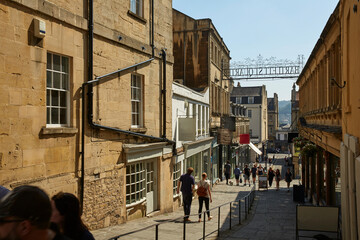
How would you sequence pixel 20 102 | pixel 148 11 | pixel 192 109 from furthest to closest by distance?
1. pixel 192 109
2. pixel 148 11
3. pixel 20 102

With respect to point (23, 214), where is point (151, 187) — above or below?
below

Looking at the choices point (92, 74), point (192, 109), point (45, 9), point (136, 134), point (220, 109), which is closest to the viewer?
point (45, 9)

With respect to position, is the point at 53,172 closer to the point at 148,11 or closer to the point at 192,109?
the point at 148,11

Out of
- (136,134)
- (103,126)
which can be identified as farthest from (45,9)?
(136,134)

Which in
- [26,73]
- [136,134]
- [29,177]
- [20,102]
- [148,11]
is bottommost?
[29,177]

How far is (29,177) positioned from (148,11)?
7628 millimetres

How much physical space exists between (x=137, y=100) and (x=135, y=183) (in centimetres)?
280

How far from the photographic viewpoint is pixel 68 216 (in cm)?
339

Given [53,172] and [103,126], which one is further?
[103,126]

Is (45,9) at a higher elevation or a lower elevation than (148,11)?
lower

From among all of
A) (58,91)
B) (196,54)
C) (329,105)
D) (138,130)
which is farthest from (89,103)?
(196,54)

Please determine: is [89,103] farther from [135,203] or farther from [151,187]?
[151,187]

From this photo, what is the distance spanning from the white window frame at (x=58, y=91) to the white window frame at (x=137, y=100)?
340cm

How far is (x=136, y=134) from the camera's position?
12070 mm
